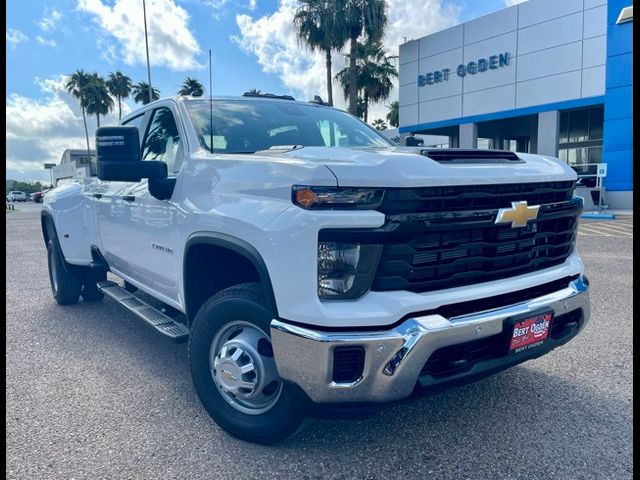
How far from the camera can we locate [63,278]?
551cm

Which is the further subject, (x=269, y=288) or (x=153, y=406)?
(x=153, y=406)

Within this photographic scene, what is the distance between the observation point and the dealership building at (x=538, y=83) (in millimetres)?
19391

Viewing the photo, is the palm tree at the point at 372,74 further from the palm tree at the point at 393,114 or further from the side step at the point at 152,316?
the side step at the point at 152,316

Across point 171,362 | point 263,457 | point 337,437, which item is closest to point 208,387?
point 263,457

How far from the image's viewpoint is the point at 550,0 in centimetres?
2097

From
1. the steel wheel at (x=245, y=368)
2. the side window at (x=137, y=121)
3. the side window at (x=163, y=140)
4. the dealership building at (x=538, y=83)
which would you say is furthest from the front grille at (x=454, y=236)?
the dealership building at (x=538, y=83)

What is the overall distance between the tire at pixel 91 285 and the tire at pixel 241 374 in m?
3.22

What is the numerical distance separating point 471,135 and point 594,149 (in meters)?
6.10

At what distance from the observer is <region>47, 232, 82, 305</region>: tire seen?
5.44 metres

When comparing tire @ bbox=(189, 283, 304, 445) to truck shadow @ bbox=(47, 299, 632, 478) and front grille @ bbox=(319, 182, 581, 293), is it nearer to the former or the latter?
truck shadow @ bbox=(47, 299, 632, 478)

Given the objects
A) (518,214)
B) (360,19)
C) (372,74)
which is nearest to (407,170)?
(518,214)

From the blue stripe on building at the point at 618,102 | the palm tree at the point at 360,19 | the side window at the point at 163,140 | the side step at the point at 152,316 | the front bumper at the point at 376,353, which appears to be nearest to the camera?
the front bumper at the point at 376,353

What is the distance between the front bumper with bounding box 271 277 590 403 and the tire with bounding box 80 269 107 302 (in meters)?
3.97

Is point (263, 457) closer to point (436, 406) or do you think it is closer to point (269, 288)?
point (269, 288)
